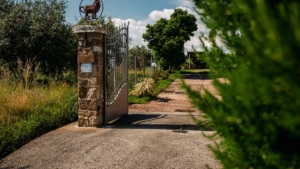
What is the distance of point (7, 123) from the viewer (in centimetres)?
610

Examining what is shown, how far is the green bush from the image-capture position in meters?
0.90

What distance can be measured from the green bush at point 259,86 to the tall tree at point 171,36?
20.8m

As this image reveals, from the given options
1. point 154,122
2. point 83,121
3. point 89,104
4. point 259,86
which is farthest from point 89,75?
point 259,86

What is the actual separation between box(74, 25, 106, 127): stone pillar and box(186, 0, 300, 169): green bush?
5.37 metres

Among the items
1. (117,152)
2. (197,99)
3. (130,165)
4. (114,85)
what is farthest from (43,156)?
(197,99)

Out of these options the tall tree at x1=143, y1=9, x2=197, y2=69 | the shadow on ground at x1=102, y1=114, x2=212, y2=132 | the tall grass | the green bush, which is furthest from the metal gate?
the tall tree at x1=143, y1=9, x2=197, y2=69

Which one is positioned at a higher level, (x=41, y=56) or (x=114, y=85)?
(x=41, y=56)

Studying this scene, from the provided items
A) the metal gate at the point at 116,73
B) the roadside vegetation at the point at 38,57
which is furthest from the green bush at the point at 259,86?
the roadside vegetation at the point at 38,57

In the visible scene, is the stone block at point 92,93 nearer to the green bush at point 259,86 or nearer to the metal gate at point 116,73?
the metal gate at point 116,73

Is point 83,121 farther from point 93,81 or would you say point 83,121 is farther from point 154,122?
point 154,122

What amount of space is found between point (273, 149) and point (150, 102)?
1003cm

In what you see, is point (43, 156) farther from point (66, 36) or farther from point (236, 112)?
point (66, 36)

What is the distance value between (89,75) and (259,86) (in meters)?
5.98

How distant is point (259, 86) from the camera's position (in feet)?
3.33
